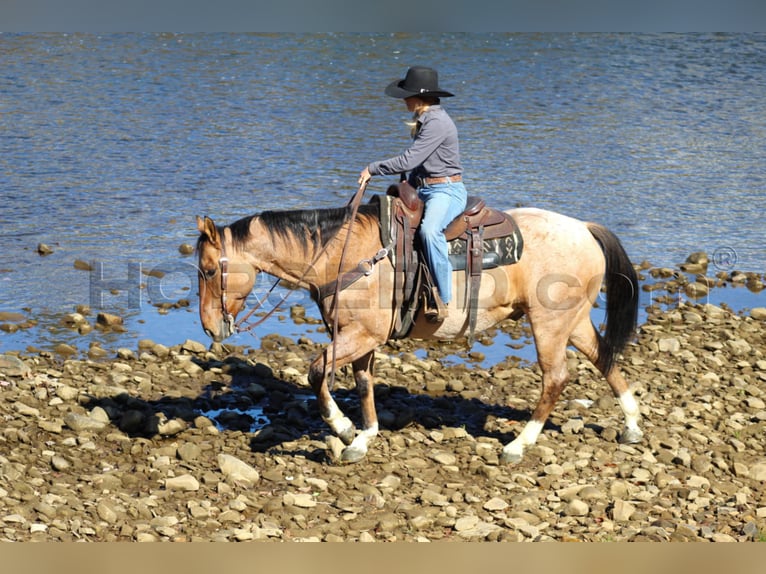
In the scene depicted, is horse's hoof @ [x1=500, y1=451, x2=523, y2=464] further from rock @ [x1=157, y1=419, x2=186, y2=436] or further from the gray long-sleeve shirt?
rock @ [x1=157, y1=419, x2=186, y2=436]

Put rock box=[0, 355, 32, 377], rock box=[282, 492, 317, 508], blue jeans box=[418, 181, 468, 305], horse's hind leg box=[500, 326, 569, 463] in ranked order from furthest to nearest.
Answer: rock box=[0, 355, 32, 377], horse's hind leg box=[500, 326, 569, 463], blue jeans box=[418, 181, 468, 305], rock box=[282, 492, 317, 508]

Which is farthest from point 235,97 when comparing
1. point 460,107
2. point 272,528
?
point 272,528

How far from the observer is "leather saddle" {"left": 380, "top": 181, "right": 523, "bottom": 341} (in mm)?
8656

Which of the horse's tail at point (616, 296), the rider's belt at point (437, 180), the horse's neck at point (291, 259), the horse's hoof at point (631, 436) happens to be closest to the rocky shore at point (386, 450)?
the horse's hoof at point (631, 436)

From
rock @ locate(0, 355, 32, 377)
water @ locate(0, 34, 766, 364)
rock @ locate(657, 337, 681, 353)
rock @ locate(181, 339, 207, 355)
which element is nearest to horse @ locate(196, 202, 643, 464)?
rock @ locate(657, 337, 681, 353)

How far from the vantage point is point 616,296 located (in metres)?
9.60

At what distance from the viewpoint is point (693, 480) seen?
8422 mm

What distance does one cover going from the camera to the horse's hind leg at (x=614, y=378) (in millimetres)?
9258

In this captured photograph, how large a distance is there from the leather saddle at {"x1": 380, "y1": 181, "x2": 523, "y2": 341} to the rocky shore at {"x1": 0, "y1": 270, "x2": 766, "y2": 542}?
4.28 ft

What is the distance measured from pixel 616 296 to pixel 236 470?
3729 millimetres

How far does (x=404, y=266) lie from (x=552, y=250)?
1.27 metres

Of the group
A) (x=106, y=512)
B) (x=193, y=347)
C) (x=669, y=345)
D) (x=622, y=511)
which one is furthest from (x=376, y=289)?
(x=669, y=345)

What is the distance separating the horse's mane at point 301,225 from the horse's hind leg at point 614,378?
2113 mm

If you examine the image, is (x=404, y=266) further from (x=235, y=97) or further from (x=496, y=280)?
(x=235, y=97)
